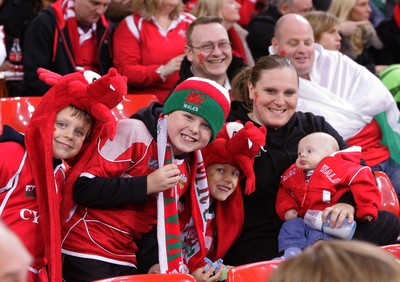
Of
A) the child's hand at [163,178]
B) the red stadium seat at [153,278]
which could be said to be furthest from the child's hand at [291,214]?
the red stadium seat at [153,278]

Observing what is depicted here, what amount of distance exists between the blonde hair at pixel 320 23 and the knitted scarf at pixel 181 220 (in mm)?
1908

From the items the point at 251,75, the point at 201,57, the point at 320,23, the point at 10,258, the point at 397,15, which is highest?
the point at 397,15

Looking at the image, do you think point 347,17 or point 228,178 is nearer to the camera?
point 228,178

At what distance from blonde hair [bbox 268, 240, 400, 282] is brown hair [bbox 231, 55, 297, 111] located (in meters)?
2.15

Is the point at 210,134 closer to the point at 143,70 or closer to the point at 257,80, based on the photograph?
the point at 257,80

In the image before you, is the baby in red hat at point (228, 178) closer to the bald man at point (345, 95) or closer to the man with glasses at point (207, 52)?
the man with glasses at point (207, 52)

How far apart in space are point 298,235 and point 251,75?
81 centimetres

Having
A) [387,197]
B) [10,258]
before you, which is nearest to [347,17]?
[387,197]

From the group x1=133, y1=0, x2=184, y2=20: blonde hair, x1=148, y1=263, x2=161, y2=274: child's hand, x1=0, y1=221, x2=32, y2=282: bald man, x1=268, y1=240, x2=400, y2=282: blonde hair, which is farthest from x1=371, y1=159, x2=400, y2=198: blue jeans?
x1=0, y1=221, x2=32, y2=282: bald man

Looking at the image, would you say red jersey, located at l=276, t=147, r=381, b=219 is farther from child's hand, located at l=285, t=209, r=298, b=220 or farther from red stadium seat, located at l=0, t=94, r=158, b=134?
red stadium seat, located at l=0, t=94, r=158, b=134

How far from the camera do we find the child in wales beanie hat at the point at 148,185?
2943mm

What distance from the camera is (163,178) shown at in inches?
114

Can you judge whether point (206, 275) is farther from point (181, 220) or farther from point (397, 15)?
point (397, 15)

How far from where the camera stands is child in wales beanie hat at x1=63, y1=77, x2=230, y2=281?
9.66 ft
